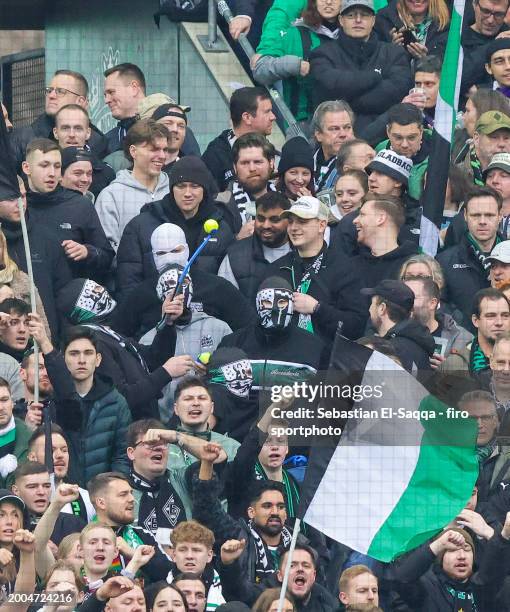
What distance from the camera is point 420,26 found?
60.7ft

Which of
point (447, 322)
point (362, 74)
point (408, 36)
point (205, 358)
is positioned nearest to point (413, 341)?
point (447, 322)

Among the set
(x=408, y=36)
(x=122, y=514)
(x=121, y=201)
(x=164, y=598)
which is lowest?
(x=164, y=598)

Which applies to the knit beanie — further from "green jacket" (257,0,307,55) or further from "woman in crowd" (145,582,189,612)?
"green jacket" (257,0,307,55)

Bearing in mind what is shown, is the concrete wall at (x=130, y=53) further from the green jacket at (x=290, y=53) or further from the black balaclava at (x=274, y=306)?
the black balaclava at (x=274, y=306)

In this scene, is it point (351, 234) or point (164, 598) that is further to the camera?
point (351, 234)

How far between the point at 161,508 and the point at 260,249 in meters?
2.04

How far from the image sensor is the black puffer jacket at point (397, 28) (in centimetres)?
1839

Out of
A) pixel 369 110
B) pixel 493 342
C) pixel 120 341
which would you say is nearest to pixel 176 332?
pixel 120 341

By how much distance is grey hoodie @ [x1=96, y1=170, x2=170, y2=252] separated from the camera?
1659 cm

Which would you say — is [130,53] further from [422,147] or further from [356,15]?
[422,147]

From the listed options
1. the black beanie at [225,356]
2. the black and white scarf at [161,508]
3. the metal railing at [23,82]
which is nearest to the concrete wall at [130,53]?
the metal railing at [23,82]

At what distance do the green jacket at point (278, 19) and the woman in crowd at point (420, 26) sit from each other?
0.70m

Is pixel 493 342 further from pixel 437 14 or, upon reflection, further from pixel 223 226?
pixel 437 14

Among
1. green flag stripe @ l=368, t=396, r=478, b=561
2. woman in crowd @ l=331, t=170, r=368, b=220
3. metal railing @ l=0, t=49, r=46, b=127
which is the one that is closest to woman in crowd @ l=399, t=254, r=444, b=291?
woman in crowd @ l=331, t=170, r=368, b=220
